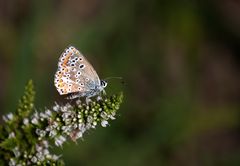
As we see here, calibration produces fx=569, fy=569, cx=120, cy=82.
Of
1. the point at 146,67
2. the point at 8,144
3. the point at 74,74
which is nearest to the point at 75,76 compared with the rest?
the point at 74,74

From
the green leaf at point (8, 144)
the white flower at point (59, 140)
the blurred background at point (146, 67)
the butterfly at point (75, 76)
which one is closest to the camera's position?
the white flower at point (59, 140)

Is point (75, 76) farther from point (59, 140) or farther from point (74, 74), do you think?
point (59, 140)

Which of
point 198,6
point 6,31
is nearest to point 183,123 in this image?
point 198,6

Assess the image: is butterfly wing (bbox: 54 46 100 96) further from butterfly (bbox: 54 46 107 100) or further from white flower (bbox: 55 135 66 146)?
white flower (bbox: 55 135 66 146)

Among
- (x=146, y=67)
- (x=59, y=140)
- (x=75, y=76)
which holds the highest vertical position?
(x=146, y=67)

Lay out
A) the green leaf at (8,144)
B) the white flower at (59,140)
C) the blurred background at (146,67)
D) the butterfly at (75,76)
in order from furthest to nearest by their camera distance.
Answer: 1. the blurred background at (146,67)
2. the butterfly at (75,76)
3. the green leaf at (8,144)
4. the white flower at (59,140)

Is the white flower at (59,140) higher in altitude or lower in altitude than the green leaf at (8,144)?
Result: lower

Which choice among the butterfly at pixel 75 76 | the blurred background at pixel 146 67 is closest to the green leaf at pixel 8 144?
the butterfly at pixel 75 76

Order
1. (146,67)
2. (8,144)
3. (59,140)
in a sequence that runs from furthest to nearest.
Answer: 1. (146,67)
2. (8,144)
3. (59,140)

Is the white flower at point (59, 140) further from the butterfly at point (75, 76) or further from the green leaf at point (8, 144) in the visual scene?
the butterfly at point (75, 76)
